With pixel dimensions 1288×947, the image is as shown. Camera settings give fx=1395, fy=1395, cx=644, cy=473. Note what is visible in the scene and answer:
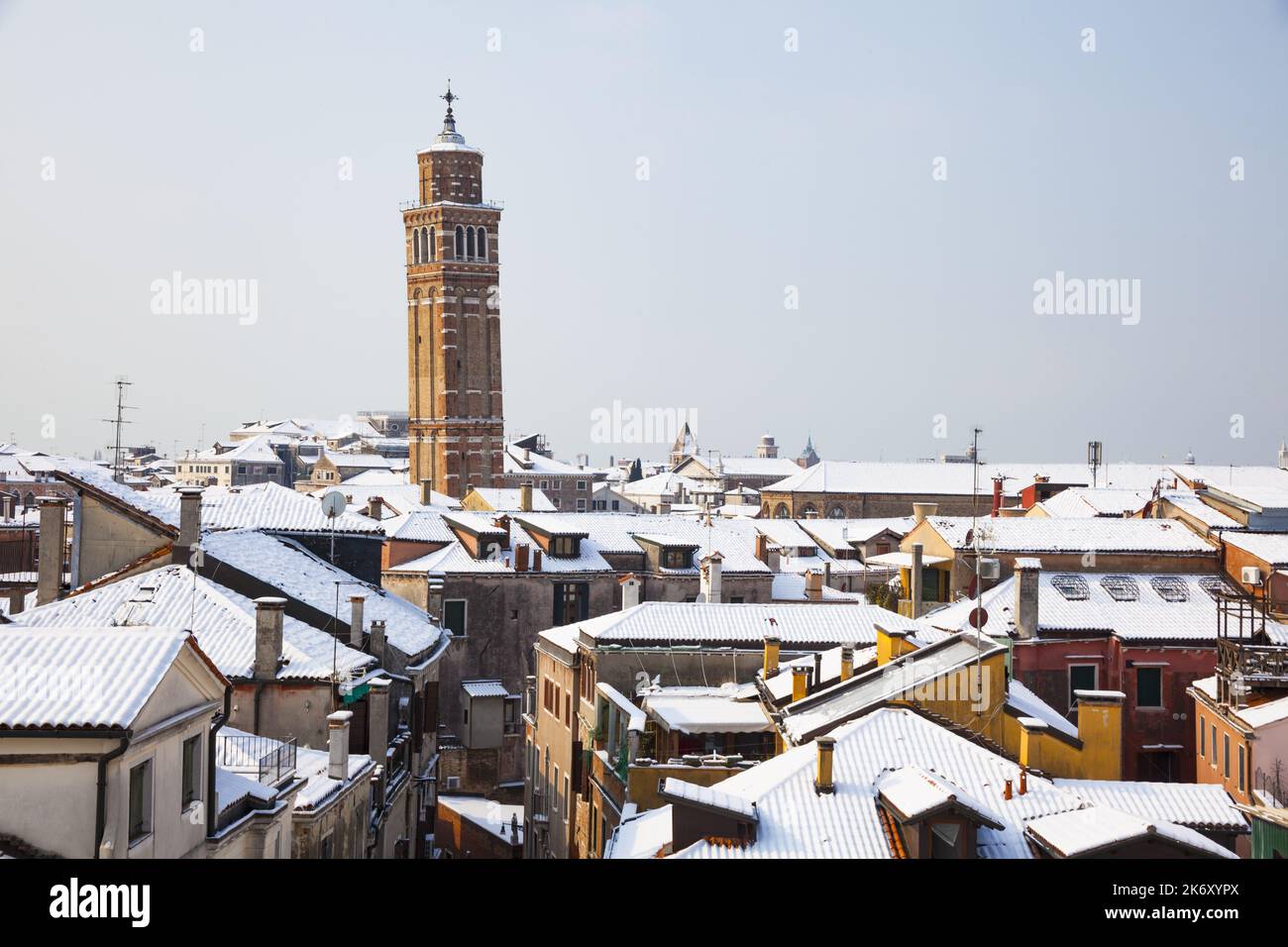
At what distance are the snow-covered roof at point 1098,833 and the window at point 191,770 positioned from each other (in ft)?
21.6

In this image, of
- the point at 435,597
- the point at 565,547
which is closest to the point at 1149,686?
the point at 435,597

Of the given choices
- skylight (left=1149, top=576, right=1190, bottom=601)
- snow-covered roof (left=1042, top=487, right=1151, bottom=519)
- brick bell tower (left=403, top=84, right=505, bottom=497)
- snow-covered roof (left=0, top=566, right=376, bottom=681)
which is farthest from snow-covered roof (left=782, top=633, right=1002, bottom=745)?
brick bell tower (left=403, top=84, right=505, bottom=497)

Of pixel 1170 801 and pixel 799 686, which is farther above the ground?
pixel 799 686

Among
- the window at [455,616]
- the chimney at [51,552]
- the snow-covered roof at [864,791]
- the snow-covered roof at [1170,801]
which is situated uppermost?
the chimney at [51,552]

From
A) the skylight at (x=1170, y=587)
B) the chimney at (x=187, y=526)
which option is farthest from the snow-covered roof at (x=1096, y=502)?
the chimney at (x=187, y=526)

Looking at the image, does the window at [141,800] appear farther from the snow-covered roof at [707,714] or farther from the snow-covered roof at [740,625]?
the snow-covered roof at [740,625]

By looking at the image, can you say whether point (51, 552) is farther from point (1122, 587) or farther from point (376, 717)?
point (1122, 587)

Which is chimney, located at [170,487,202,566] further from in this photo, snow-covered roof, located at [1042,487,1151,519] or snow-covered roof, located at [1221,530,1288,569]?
snow-covered roof, located at [1042,487,1151,519]

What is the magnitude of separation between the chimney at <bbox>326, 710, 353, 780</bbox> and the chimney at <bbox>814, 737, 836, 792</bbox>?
15.6 feet

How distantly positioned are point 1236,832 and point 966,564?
15.5 meters

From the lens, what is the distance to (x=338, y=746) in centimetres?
1433

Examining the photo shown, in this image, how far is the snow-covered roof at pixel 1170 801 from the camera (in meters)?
13.8

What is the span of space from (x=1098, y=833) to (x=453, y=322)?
196ft

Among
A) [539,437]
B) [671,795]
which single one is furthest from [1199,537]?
[539,437]
